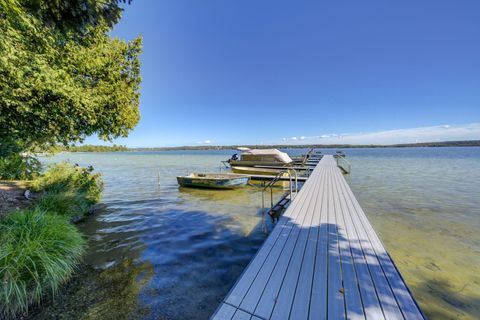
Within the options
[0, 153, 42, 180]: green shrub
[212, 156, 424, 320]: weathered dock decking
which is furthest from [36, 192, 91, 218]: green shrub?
[212, 156, 424, 320]: weathered dock decking

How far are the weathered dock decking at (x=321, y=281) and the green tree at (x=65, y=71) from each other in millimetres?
5279

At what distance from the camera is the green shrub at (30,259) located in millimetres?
3119

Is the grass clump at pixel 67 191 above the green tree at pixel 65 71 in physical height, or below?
below

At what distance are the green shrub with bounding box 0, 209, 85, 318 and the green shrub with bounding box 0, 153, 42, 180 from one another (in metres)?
11.0

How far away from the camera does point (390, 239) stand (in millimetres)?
6840

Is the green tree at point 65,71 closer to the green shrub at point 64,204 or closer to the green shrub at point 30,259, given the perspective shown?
the green shrub at point 64,204

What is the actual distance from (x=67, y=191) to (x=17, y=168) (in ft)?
24.9

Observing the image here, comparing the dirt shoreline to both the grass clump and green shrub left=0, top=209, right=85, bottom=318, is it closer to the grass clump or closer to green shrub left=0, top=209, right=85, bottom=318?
the grass clump

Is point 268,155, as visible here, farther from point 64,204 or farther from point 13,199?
point 13,199

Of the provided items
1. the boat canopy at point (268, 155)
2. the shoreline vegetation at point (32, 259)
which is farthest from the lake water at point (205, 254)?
the boat canopy at point (268, 155)

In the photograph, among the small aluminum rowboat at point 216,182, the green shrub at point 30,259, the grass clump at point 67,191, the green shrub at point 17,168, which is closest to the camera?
the green shrub at point 30,259

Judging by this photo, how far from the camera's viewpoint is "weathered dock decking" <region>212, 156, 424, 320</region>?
2.35 meters

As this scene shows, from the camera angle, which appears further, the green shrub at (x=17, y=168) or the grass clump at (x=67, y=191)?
the green shrub at (x=17, y=168)

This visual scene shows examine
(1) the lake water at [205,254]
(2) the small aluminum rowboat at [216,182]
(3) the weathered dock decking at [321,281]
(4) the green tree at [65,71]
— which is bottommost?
(1) the lake water at [205,254]
